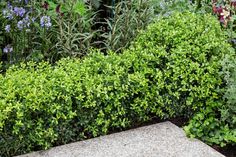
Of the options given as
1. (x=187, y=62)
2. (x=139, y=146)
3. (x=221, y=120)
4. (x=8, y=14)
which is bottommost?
(x=139, y=146)

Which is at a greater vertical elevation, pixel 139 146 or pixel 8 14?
A: pixel 8 14

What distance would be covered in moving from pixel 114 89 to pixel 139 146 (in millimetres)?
506

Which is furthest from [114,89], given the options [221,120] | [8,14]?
[8,14]

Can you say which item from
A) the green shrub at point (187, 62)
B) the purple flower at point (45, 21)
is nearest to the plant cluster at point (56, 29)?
the purple flower at point (45, 21)

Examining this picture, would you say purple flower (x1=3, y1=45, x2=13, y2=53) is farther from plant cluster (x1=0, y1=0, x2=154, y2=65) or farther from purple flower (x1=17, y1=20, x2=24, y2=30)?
purple flower (x1=17, y1=20, x2=24, y2=30)

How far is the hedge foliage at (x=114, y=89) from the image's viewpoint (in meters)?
3.50

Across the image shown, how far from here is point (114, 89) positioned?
12.5 feet

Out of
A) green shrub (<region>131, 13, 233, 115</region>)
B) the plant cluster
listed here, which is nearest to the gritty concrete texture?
green shrub (<region>131, 13, 233, 115</region>)

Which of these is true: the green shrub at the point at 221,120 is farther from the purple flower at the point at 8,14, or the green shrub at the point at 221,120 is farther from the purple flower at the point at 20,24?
the purple flower at the point at 8,14

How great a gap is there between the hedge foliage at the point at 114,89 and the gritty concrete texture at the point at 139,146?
3.5 inches

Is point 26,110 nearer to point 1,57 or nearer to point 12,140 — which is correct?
point 12,140

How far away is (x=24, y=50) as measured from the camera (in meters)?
4.70

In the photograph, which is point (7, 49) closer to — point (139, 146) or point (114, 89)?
point (114, 89)

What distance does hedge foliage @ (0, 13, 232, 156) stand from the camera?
350 cm
